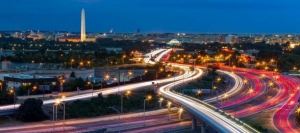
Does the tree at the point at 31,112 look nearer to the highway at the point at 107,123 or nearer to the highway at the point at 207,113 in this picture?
the highway at the point at 107,123

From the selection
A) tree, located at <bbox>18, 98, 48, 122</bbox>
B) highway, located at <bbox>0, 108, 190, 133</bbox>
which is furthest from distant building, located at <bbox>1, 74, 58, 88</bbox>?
highway, located at <bbox>0, 108, 190, 133</bbox>

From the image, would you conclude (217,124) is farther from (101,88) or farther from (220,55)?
(220,55)

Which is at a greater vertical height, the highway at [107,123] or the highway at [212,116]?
the highway at [212,116]

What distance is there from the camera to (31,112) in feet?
109

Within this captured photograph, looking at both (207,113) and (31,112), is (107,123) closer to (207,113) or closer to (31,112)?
(31,112)

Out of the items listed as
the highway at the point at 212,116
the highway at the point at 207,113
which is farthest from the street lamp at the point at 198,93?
the highway at the point at 212,116

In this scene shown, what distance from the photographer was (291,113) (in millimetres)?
40406

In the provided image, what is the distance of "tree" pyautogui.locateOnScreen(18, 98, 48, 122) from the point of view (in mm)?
→ 33281

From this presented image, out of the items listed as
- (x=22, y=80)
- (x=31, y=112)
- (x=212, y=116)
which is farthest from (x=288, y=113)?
(x=22, y=80)

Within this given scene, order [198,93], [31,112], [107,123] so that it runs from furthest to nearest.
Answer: [198,93], [107,123], [31,112]

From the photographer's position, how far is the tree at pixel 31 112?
33.3 meters

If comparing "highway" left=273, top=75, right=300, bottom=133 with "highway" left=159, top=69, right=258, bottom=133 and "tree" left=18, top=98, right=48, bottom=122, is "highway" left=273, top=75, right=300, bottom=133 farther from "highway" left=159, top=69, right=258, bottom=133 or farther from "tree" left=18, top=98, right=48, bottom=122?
"tree" left=18, top=98, right=48, bottom=122

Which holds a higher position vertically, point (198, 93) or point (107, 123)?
point (198, 93)

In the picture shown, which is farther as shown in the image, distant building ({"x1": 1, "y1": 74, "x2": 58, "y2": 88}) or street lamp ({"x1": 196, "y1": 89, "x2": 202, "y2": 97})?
distant building ({"x1": 1, "y1": 74, "x2": 58, "y2": 88})
